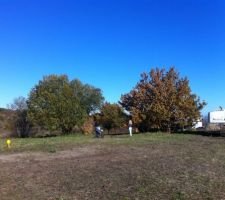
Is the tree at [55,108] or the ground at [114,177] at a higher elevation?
the tree at [55,108]

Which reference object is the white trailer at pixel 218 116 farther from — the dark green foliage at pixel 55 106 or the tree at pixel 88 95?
the tree at pixel 88 95

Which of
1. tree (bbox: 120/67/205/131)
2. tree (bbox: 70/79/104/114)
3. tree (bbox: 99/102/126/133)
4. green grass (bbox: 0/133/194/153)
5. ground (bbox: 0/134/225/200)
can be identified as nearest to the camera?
ground (bbox: 0/134/225/200)

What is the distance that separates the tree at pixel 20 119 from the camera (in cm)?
5456

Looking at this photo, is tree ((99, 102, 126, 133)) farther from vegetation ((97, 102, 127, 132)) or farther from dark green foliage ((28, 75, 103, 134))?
dark green foliage ((28, 75, 103, 134))

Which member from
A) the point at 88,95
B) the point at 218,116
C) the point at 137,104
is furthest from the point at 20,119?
the point at 218,116

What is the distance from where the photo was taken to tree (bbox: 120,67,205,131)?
44031 mm

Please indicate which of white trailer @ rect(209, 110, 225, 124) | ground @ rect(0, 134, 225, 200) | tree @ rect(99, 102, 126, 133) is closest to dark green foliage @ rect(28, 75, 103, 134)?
tree @ rect(99, 102, 126, 133)

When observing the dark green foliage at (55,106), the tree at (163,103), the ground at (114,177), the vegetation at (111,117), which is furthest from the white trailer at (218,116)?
the ground at (114,177)

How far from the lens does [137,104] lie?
46.2m

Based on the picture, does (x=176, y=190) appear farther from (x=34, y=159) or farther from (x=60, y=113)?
(x=60, y=113)

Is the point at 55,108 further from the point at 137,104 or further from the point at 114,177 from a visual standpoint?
the point at 114,177

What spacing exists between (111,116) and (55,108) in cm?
1108

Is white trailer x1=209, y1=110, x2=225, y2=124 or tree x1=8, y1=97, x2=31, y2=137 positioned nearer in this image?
white trailer x1=209, y1=110, x2=225, y2=124

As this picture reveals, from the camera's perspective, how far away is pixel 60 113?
47.1 metres
